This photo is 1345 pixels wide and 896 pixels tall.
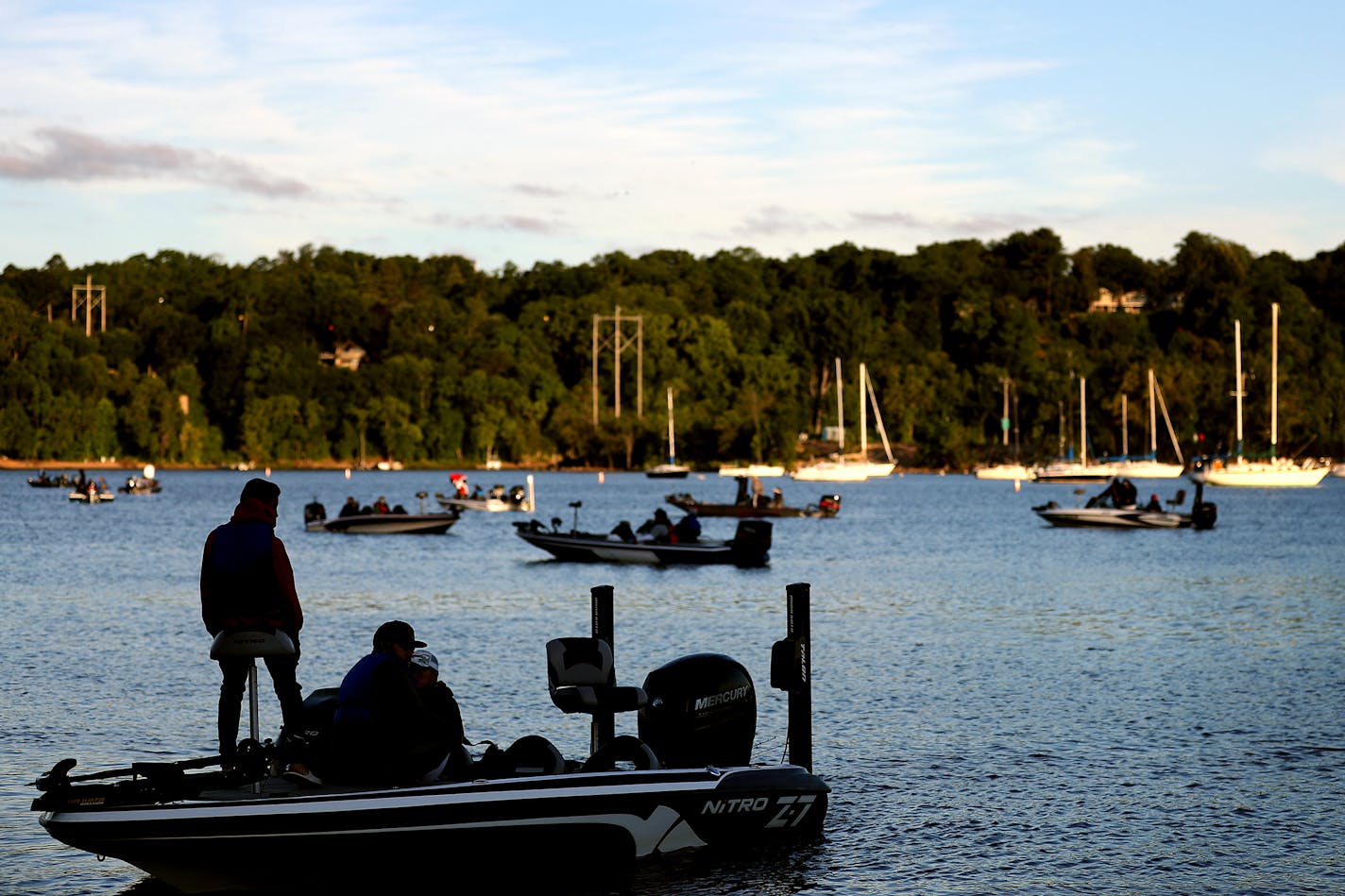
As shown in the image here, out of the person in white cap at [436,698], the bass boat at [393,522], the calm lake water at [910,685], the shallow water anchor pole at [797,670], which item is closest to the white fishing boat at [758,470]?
the bass boat at [393,522]

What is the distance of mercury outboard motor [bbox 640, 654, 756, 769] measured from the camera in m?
16.3

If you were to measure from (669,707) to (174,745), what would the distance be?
7.15m

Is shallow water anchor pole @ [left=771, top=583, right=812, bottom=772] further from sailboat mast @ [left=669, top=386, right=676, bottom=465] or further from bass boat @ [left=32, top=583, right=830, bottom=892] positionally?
sailboat mast @ [left=669, top=386, right=676, bottom=465]

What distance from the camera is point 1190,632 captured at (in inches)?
1423

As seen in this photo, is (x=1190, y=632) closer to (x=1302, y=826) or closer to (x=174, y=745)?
(x=1302, y=826)

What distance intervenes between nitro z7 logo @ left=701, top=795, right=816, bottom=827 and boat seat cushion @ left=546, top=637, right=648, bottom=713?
128 centimetres

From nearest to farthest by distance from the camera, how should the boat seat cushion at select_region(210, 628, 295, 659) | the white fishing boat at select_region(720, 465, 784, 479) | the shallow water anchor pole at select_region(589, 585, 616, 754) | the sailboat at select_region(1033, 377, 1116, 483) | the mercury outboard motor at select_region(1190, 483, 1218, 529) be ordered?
the boat seat cushion at select_region(210, 628, 295, 659) < the shallow water anchor pole at select_region(589, 585, 616, 754) < the mercury outboard motor at select_region(1190, 483, 1218, 529) < the sailboat at select_region(1033, 377, 1116, 483) < the white fishing boat at select_region(720, 465, 784, 479)

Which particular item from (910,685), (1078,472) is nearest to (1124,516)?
(910,685)

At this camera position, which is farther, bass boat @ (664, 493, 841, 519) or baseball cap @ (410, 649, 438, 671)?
bass boat @ (664, 493, 841, 519)

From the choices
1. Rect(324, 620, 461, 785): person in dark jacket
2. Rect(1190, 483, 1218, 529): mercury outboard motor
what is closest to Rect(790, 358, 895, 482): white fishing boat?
Rect(1190, 483, 1218, 529): mercury outboard motor

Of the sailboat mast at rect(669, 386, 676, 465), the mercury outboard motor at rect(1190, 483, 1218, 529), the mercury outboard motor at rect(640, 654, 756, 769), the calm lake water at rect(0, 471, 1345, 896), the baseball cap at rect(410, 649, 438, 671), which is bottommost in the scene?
the calm lake water at rect(0, 471, 1345, 896)

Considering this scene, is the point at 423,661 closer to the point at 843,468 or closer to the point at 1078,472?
the point at 843,468

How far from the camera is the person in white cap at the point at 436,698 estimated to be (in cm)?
1405

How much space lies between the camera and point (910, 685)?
89.1 feet
